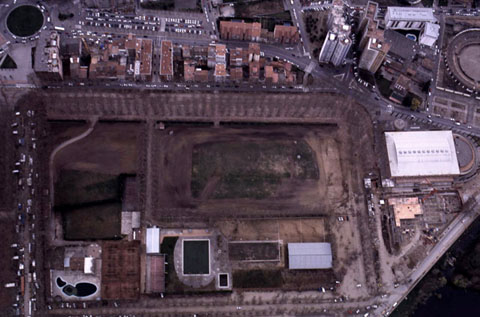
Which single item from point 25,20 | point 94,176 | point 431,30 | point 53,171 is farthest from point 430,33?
point 25,20

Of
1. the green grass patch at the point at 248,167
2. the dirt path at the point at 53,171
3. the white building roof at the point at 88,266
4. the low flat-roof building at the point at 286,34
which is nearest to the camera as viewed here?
the white building roof at the point at 88,266

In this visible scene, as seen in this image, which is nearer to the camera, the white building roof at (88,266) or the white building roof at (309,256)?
the white building roof at (88,266)

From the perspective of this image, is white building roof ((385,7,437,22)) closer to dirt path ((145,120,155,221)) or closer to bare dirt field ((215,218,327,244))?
bare dirt field ((215,218,327,244))

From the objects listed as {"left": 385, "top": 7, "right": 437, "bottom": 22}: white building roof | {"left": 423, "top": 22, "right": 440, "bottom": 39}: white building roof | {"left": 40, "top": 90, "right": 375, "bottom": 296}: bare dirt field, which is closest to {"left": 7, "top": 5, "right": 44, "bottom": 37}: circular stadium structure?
{"left": 40, "top": 90, "right": 375, "bottom": 296}: bare dirt field

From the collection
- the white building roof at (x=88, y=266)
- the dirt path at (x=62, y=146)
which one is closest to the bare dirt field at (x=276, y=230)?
the white building roof at (x=88, y=266)

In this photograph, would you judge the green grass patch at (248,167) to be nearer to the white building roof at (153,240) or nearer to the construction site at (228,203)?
the construction site at (228,203)

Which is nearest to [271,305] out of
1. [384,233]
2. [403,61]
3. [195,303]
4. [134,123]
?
[195,303]

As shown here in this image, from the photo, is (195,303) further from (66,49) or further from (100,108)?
(66,49)

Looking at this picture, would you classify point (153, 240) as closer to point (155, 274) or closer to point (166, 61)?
point (155, 274)
